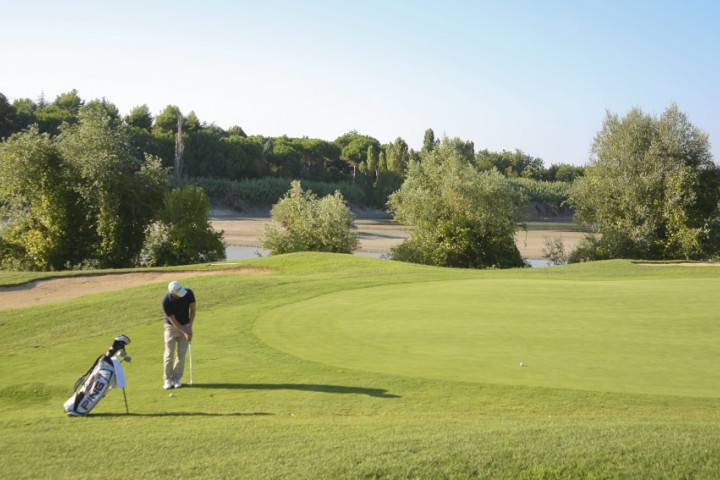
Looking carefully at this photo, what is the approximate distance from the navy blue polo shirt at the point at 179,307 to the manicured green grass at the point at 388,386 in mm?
1121

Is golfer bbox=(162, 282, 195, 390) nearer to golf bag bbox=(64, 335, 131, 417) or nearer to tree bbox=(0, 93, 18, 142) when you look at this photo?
golf bag bbox=(64, 335, 131, 417)

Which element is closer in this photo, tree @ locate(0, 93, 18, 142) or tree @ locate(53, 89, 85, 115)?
tree @ locate(0, 93, 18, 142)

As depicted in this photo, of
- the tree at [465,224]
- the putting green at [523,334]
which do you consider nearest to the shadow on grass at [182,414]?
the putting green at [523,334]

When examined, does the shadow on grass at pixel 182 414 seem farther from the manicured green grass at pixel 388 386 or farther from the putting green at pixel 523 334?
the putting green at pixel 523 334

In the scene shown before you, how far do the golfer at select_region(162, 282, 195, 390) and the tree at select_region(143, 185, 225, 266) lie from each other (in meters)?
32.9

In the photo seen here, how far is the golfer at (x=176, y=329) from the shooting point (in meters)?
13.0

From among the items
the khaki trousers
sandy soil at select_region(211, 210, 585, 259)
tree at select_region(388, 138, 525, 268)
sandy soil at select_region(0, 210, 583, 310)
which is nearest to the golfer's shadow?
the khaki trousers

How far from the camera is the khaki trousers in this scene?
1302 centimetres

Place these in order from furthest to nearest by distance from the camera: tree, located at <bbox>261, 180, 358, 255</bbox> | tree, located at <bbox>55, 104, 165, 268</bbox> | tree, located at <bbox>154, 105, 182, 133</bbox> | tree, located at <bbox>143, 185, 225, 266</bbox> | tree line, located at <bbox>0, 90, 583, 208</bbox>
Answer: tree, located at <bbox>154, 105, 182, 133</bbox> < tree line, located at <bbox>0, 90, 583, 208</bbox> < tree, located at <bbox>261, 180, 358, 255</bbox> < tree, located at <bbox>143, 185, 225, 266</bbox> < tree, located at <bbox>55, 104, 165, 268</bbox>

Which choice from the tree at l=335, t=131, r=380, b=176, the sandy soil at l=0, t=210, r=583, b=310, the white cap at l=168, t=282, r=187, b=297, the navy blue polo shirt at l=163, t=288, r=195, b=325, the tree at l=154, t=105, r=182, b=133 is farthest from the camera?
the tree at l=335, t=131, r=380, b=176

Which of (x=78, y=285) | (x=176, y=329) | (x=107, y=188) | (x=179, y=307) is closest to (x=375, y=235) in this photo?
(x=107, y=188)

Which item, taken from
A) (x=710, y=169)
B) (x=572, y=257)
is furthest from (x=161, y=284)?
(x=710, y=169)

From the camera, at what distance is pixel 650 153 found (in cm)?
5003

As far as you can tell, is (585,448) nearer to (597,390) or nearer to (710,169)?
(597,390)
